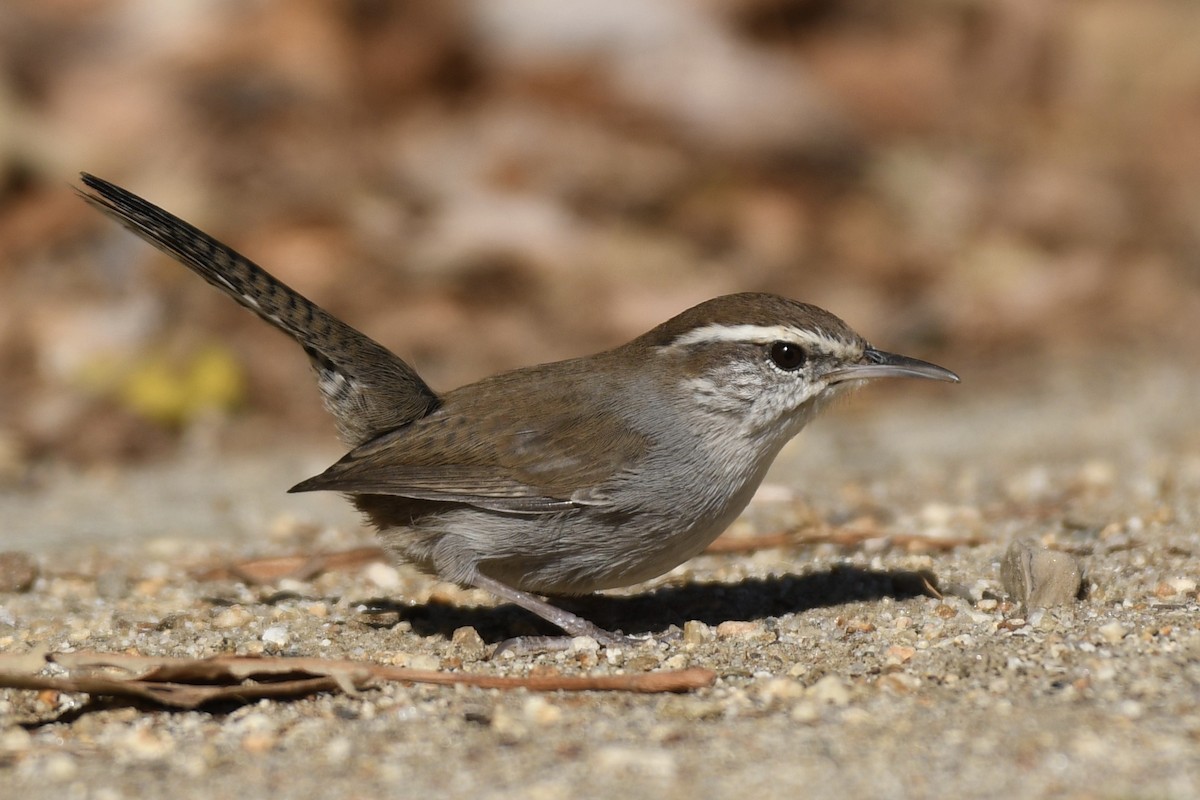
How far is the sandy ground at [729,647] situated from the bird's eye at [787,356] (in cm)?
89

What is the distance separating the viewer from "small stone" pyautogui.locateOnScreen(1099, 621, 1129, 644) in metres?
4.34

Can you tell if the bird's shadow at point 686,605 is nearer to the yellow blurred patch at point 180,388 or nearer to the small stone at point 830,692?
the small stone at point 830,692

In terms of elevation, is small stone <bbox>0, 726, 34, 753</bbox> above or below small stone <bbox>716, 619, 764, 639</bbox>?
below

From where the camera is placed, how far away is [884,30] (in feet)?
43.3

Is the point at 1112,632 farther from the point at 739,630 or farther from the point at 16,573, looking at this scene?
the point at 16,573

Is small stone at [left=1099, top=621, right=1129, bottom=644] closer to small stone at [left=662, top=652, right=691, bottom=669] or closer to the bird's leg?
small stone at [left=662, top=652, right=691, bottom=669]

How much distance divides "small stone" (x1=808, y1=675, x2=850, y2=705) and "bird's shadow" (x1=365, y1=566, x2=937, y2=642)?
→ 3.11ft

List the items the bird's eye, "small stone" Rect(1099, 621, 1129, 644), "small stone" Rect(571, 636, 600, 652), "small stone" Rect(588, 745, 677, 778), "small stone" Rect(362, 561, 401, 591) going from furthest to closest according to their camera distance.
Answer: "small stone" Rect(362, 561, 401, 591) → the bird's eye → "small stone" Rect(571, 636, 600, 652) → "small stone" Rect(1099, 621, 1129, 644) → "small stone" Rect(588, 745, 677, 778)

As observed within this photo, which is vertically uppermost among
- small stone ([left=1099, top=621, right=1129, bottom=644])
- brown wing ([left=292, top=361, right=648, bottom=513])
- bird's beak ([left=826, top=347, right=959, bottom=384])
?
bird's beak ([left=826, top=347, right=959, bottom=384])

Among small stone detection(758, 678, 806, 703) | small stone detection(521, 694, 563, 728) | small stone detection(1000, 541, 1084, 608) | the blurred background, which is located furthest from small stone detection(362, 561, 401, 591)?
the blurred background

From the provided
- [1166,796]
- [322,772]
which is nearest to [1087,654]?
[1166,796]

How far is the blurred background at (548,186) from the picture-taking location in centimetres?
1038

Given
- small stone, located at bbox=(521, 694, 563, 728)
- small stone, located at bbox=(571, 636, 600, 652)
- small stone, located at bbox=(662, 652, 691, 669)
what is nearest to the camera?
small stone, located at bbox=(521, 694, 563, 728)

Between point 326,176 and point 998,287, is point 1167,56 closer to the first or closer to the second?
point 998,287
